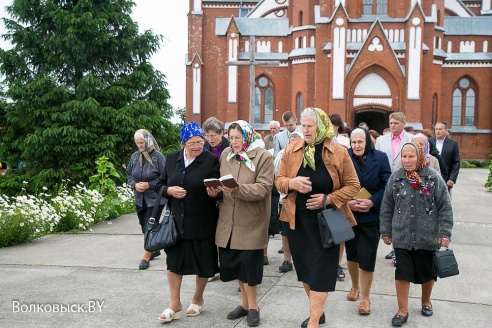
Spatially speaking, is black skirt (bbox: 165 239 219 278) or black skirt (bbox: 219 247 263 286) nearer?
black skirt (bbox: 219 247 263 286)

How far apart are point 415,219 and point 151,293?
9.66ft

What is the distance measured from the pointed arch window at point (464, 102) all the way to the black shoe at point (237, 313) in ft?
99.6

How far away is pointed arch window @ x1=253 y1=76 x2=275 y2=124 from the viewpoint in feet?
109

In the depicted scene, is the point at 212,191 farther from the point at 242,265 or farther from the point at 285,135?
the point at 285,135

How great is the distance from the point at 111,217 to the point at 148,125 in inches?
223

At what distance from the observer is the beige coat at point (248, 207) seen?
4.63m

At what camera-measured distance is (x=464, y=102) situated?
105 feet

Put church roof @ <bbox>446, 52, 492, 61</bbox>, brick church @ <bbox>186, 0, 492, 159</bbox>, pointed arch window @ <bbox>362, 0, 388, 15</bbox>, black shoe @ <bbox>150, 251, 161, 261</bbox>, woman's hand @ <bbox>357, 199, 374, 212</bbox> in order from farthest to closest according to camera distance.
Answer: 1. church roof @ <bbox>446, 52, 492, 61</bbox>
2. pointed arch window @ <bbox>362, 0, 388, 15</bbox>
3. brick church @ <bbox>186, 0, 492, 159</bbox>
4. black shoe @ <bbox>150, 251, 161, 261</bbox>
5. woman's hand @ <bbox>357, 199, 374, 212</bbox>

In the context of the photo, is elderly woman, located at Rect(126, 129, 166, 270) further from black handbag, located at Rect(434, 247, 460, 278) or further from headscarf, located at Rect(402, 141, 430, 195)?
black handbag, located at Rect(434, 247, 460, 278)

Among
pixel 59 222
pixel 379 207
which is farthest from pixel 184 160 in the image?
pixel 59 222

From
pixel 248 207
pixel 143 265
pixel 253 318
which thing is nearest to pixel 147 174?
pixel 143 265

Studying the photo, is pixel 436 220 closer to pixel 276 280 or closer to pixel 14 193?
pixel 276 280

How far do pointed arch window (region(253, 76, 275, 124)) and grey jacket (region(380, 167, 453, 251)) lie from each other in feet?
94.4

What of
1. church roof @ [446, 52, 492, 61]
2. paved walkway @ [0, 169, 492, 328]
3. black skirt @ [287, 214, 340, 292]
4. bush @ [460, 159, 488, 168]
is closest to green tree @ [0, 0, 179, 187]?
paved walkway @ [0, 169, 492, 328]
